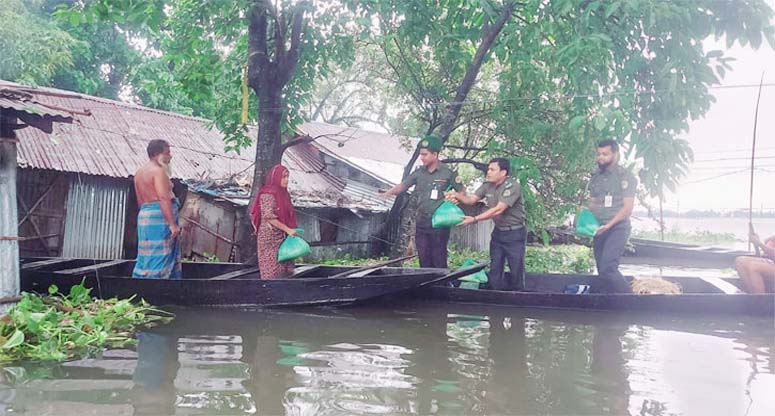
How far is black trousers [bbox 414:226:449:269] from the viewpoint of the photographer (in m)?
7.41

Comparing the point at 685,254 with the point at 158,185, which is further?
the point at 685,254

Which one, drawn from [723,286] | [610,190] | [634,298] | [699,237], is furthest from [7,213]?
[699,237]

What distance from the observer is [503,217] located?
22.2 feet

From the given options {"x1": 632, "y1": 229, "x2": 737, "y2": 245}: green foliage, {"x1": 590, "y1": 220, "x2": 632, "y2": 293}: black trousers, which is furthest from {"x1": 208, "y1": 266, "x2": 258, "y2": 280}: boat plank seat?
{"x1": 632, "y1": 229, "x2": 737, "y2": 245}: green foliage

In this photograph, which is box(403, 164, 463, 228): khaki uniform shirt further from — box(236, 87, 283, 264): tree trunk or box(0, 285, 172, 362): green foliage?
box(0, 285, 172, 362): green foliage

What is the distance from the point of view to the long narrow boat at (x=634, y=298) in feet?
20.1

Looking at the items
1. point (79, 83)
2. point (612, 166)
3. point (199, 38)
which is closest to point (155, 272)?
point (199, 38)

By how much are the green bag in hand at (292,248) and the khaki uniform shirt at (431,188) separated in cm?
167

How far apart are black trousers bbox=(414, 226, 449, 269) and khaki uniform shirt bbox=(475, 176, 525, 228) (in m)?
0.81

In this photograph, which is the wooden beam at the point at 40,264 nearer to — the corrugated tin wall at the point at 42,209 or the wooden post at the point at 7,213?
the wooden post at the point at 7,213

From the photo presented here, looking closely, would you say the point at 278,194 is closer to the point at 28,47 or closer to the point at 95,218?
the point at 95,218

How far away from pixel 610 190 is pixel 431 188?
2.20m

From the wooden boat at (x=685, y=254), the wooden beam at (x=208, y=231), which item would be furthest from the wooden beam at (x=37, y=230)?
the wooden boat at (x=685, y=254)

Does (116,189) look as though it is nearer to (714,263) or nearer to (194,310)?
(194,310)
